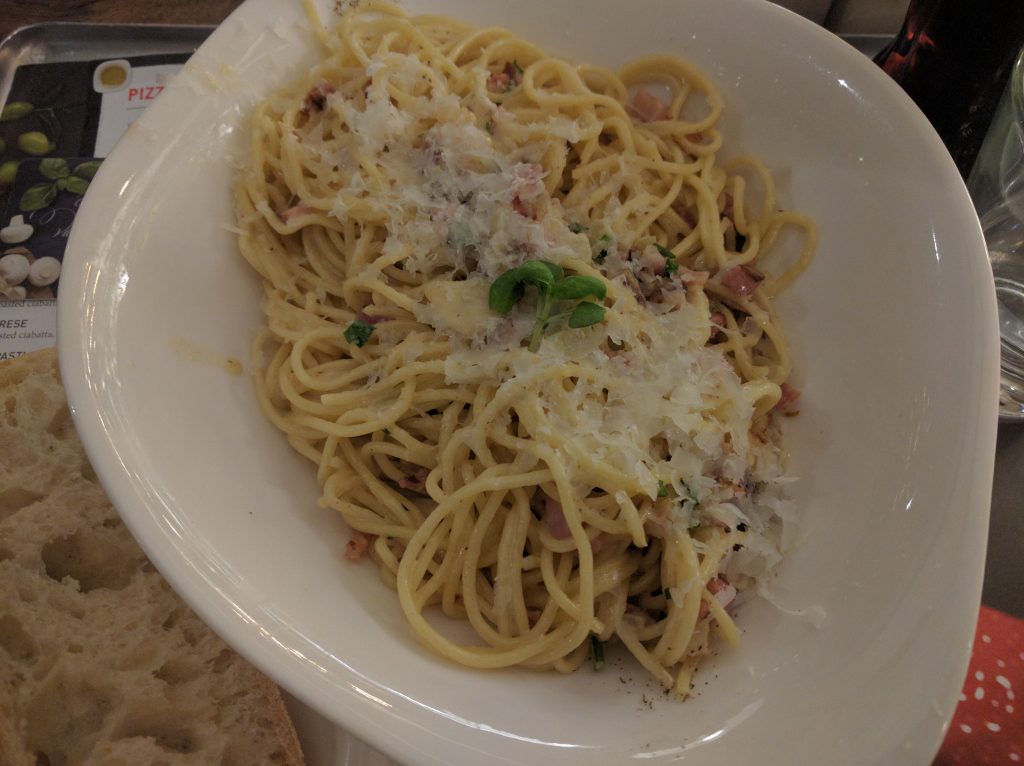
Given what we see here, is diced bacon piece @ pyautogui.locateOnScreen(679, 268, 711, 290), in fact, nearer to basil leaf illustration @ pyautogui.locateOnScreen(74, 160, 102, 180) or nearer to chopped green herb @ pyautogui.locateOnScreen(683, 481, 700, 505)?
chopped green herb @ pyautogui.locateOnScreen(683, 481, 700, 505)

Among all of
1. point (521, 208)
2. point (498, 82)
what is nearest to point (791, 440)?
point (521, 208)

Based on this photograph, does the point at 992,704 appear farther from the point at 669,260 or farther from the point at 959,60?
the point at 959,60

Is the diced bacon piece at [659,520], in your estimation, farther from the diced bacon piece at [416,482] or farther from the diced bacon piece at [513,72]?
the diced bacon piece at [513,72]

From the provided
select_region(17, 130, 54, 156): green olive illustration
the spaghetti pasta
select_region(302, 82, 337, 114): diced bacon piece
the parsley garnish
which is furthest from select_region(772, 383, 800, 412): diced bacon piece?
select_region(17, 130, 54, 156): green olive illustration

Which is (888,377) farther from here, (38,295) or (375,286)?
(38,295)

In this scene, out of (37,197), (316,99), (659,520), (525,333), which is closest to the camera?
(659,520)

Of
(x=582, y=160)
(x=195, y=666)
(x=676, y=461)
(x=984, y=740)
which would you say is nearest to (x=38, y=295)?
(x=195, y=666)
